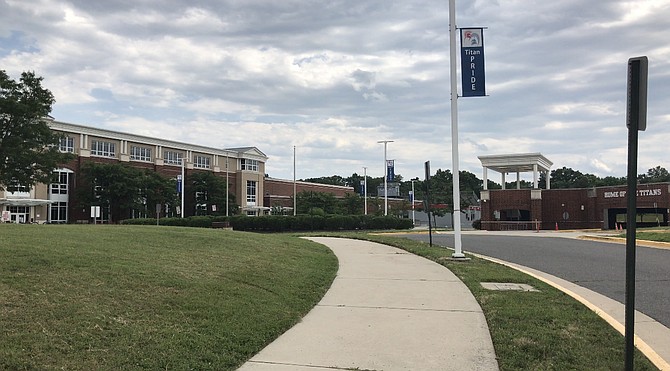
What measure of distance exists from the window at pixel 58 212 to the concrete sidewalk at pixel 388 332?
206 feet

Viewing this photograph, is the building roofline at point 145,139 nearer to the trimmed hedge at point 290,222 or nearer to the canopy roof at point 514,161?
the trimmed hedge at point 290,222

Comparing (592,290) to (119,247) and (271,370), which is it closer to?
(271,370)

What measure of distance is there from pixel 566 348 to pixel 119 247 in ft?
26.1

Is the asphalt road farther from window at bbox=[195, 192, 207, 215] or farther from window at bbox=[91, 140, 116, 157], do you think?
window at bbox=[195, 192, 207, 215]

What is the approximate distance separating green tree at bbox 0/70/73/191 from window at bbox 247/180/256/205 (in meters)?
56.8

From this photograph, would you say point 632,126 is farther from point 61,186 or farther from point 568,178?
point 568,178

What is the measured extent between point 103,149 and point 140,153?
20.0 ft

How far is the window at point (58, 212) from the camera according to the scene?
64.3m

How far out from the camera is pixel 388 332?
6.71 metres

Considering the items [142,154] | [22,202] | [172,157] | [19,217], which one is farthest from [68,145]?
[172,157]

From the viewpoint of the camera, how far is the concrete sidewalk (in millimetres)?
5441

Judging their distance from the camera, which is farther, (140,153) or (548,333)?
(140,153)

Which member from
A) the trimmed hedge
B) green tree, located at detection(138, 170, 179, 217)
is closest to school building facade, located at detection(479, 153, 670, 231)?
the trimmed hedge

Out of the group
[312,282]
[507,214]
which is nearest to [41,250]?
[312,282]
